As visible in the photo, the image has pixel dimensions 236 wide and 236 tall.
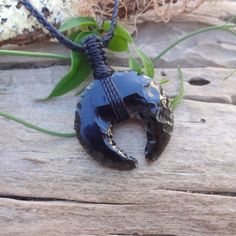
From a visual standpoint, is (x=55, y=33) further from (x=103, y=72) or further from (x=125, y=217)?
(x=125, y=217)

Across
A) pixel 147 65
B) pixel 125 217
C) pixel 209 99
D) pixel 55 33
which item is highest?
pixel 55 33

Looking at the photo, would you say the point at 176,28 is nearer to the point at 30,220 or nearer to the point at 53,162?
the point at 53,162

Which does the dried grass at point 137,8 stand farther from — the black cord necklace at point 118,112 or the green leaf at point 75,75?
the black cord necklace at point 118,112

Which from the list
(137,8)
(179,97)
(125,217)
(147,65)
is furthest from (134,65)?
(125,217)

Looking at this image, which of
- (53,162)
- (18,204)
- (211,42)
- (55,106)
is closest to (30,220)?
(18,204)

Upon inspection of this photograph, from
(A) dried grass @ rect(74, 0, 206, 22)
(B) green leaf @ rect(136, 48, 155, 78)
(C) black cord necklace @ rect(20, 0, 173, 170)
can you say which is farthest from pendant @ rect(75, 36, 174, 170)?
(A) dried grass @ rect(74, 0, 206, 22)

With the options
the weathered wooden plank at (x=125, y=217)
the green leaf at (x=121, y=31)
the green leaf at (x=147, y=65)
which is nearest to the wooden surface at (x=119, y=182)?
the weathered wooden plank at (x=125, y=217)
